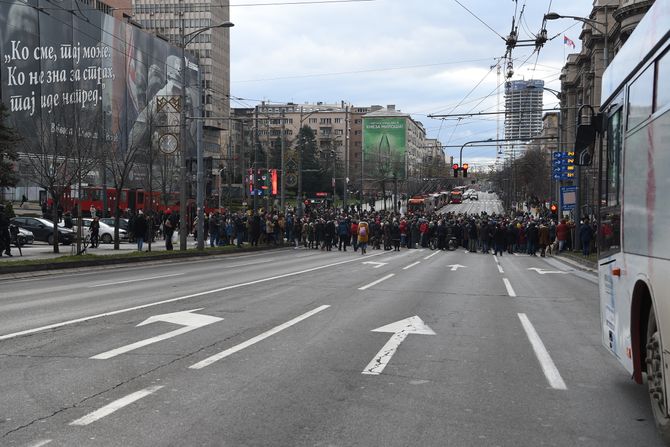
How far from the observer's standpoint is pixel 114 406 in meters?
5.66

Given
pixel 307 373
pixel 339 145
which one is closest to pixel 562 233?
pixel 307 373

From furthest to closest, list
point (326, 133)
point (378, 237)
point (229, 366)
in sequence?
point (326, 133), point (378, 237), point (229, 366)

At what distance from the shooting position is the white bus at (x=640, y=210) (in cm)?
480

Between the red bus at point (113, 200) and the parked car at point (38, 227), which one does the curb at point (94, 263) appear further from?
the red bus at point (113, 200)

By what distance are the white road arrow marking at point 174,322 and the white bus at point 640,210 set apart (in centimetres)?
514

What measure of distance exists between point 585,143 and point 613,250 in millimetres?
1747

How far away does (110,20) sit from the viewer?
71.6 m

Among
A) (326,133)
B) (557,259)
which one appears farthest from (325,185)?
(557,259)

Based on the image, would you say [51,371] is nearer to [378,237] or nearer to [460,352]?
[460,352]

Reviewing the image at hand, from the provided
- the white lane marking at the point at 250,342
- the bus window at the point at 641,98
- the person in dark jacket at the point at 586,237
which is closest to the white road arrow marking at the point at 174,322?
the white lane marking at the point at 250,342

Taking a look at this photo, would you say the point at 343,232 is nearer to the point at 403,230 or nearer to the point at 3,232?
the point at 403,230

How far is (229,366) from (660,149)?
14.9ft

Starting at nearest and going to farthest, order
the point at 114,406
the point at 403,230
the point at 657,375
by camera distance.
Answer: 1. the point at 657,375
2. the point at 114,406
3. the point at 403,230

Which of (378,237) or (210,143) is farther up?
(210,143)
